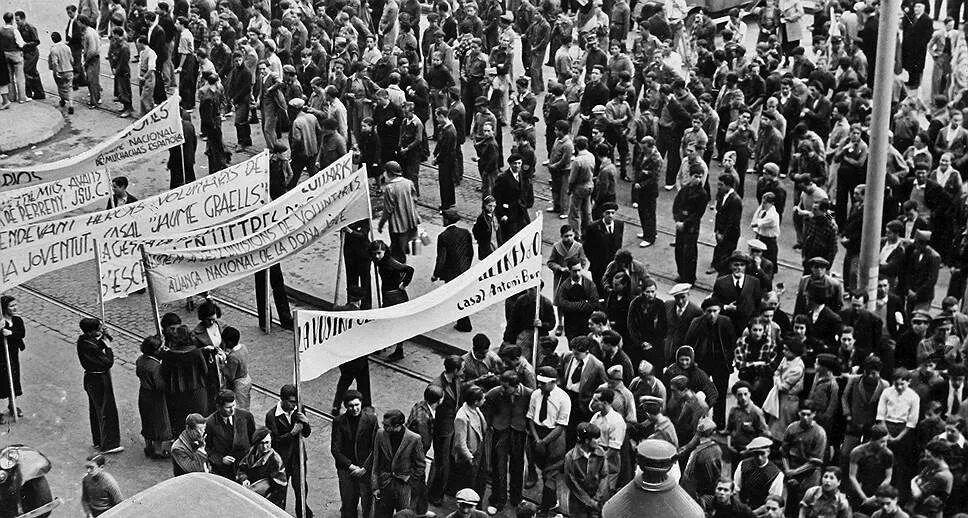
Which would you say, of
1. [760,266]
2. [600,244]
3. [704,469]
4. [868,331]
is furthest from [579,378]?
[600,244]

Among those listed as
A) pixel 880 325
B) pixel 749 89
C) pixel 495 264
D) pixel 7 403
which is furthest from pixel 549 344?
pixel 749 89

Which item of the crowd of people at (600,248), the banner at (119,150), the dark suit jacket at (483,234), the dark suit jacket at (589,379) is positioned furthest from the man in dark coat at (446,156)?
the dark suit jacket at (589,379)

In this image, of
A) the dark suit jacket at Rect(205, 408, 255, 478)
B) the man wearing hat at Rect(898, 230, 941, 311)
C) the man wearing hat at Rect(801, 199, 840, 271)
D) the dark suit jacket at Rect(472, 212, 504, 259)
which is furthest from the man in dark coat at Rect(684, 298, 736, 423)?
the dark suit jacket at Rect(205, 408, 255, 478)

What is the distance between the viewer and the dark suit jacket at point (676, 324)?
16.1 m

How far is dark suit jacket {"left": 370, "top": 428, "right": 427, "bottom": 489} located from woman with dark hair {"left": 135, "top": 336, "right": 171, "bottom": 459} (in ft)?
9.13

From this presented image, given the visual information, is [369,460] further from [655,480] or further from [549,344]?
[655,480]

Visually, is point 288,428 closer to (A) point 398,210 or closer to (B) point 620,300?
(B) point 620,300

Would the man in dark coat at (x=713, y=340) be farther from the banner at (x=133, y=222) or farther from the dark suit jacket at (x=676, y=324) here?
the banner at (x=133, y=222)

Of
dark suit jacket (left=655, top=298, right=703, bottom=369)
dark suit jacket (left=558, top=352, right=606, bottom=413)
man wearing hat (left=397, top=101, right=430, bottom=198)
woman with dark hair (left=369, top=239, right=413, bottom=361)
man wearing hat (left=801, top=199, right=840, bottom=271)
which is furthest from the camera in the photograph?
man wearing hat (left=397, top=101, right=430, bottom=198)

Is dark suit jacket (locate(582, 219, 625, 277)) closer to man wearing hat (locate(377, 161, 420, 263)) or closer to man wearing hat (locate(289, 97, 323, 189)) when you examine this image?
man wearing hat (locate(377, 161, 420, 263))

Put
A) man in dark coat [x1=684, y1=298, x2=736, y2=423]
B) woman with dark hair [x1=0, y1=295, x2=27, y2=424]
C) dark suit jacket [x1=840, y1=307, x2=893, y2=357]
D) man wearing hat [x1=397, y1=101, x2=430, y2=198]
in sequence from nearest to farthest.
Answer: dark suit jacket [x1=840, y1=307, x2=893, y2=357], man in dark coat [x1=684, y1=298, x2=736, y2=423], woman with dark hair [x1=0, y1=295, x2=27, y2=424], man wearing hat [x1=397, y1=101, x2=430, y2=198]

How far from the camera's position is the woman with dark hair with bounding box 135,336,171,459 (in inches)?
624

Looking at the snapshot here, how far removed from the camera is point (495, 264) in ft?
51.6

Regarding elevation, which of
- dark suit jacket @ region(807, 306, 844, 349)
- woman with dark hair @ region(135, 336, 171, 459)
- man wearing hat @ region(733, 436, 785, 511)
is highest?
dark suit jacket @ region(807, 306, 844, 349)
